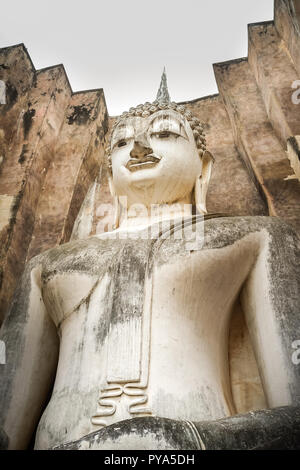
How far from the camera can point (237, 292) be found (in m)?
3.02

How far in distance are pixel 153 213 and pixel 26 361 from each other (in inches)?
54.3

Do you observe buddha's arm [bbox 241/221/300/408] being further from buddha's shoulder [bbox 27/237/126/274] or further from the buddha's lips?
the buddha's lips

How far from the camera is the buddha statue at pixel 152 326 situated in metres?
2.45

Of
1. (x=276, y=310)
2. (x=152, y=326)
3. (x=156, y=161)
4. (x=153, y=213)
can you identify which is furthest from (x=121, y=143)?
(x=276, y=310)

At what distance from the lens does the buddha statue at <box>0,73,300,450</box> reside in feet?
8.02

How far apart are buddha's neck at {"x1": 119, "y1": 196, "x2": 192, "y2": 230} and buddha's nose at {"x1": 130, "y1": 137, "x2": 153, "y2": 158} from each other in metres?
0.38

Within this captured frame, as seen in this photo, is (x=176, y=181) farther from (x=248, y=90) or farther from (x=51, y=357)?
(x=248, y=90)

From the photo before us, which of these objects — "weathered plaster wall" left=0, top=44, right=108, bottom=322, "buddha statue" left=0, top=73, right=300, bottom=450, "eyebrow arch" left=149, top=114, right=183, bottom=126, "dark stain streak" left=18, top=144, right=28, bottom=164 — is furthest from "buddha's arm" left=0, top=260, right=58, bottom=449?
"dark stain streak" left=18, top=144, right=28, bottom=164

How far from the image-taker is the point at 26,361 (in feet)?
9.82

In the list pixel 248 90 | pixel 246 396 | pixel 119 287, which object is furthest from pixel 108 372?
pixel 248 90

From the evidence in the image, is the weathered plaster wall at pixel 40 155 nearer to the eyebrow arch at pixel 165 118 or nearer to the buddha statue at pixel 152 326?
the buddha statue at pixel 152 326

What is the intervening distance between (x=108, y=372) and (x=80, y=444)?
659mm

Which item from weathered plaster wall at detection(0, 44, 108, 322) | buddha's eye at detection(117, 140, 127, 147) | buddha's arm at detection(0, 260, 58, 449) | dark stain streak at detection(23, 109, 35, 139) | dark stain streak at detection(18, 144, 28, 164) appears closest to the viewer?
buddha's arm at detection(0, 260, 58, 449)

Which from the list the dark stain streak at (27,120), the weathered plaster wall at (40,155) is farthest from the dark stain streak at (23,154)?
the dark stain streak at (27,120)
